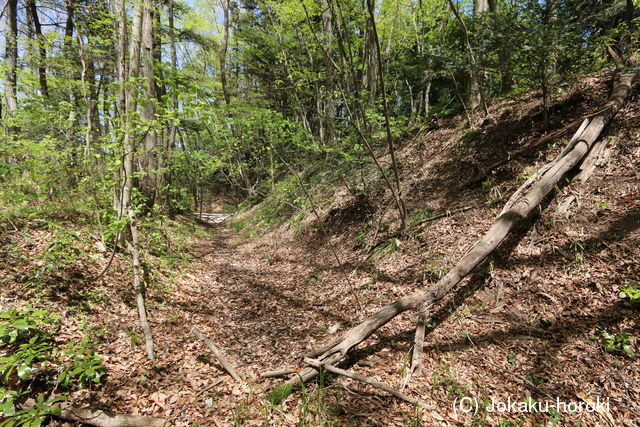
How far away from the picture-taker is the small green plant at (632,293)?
A: 2928mm

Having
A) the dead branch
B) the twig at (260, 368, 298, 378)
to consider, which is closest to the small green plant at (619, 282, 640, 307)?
the twig at (260, 368, 298, 378)

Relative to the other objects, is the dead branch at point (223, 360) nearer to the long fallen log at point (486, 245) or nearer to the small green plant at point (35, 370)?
the long fallen log at point (486, 245)

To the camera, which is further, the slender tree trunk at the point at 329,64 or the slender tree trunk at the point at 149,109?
the slender tree trunk at the point at 149,109

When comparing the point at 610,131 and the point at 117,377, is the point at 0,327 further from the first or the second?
the point at 610,131

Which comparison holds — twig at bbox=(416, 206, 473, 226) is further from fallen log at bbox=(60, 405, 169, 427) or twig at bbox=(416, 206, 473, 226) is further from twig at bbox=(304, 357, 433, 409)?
fallen log at bbox=(60, 405, 169, 427)

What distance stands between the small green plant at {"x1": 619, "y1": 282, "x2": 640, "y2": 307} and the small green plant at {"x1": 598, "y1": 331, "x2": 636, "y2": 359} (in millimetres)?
453

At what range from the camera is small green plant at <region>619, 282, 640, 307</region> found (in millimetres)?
2928

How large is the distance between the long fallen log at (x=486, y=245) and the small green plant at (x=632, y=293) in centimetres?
135

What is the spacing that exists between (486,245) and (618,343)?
1654 mm

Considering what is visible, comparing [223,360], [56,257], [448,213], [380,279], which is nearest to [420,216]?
[448,213]

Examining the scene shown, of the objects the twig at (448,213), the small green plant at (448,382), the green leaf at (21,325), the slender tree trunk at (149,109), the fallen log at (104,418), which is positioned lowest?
the small green plant at (448,382)

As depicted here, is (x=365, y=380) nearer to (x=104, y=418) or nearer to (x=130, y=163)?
(x=104, y=418)

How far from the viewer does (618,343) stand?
2742 millimetres

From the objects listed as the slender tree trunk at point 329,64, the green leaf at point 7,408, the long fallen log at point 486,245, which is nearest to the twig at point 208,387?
the long fallen log at point 486,245
